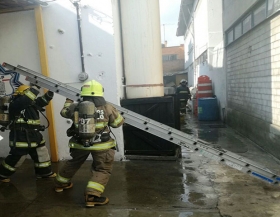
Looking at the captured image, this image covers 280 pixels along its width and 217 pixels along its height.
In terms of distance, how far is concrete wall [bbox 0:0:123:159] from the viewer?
4.80 m

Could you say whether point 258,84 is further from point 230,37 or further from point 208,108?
point 208,108

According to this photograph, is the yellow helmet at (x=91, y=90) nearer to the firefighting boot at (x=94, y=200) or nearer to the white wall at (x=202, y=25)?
the firefighting boot at (x=94, y=200)

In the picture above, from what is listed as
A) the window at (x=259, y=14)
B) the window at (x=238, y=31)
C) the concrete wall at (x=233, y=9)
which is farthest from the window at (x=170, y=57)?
the window at (x=259, y=14)

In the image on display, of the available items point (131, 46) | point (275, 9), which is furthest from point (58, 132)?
point (275, 9)

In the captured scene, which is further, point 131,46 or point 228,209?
point 131,46

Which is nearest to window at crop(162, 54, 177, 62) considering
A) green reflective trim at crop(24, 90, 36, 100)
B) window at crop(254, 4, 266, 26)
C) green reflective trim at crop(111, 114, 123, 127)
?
window at crop(254, 4, 266, 26)

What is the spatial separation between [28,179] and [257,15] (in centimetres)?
607

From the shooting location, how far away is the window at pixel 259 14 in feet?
18.6

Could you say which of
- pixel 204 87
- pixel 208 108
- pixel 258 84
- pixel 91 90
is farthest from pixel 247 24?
pixel 91 90

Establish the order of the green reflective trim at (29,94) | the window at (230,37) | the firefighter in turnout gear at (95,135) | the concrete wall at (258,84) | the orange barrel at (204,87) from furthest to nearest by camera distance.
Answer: the orange barrel at (204,87)
the window at (230,37)
the concrete wall at (258,84)
the green reflective trim at (29,94)
the firefighter in turnout gear at (95,135)

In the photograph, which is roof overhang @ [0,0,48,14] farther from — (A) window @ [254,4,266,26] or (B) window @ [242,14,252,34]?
(B) window @ [242,14,252,34]

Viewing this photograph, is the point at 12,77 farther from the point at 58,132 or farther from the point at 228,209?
the point at 228,209

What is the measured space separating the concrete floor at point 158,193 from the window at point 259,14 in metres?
3.08

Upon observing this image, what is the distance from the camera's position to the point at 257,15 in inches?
240
